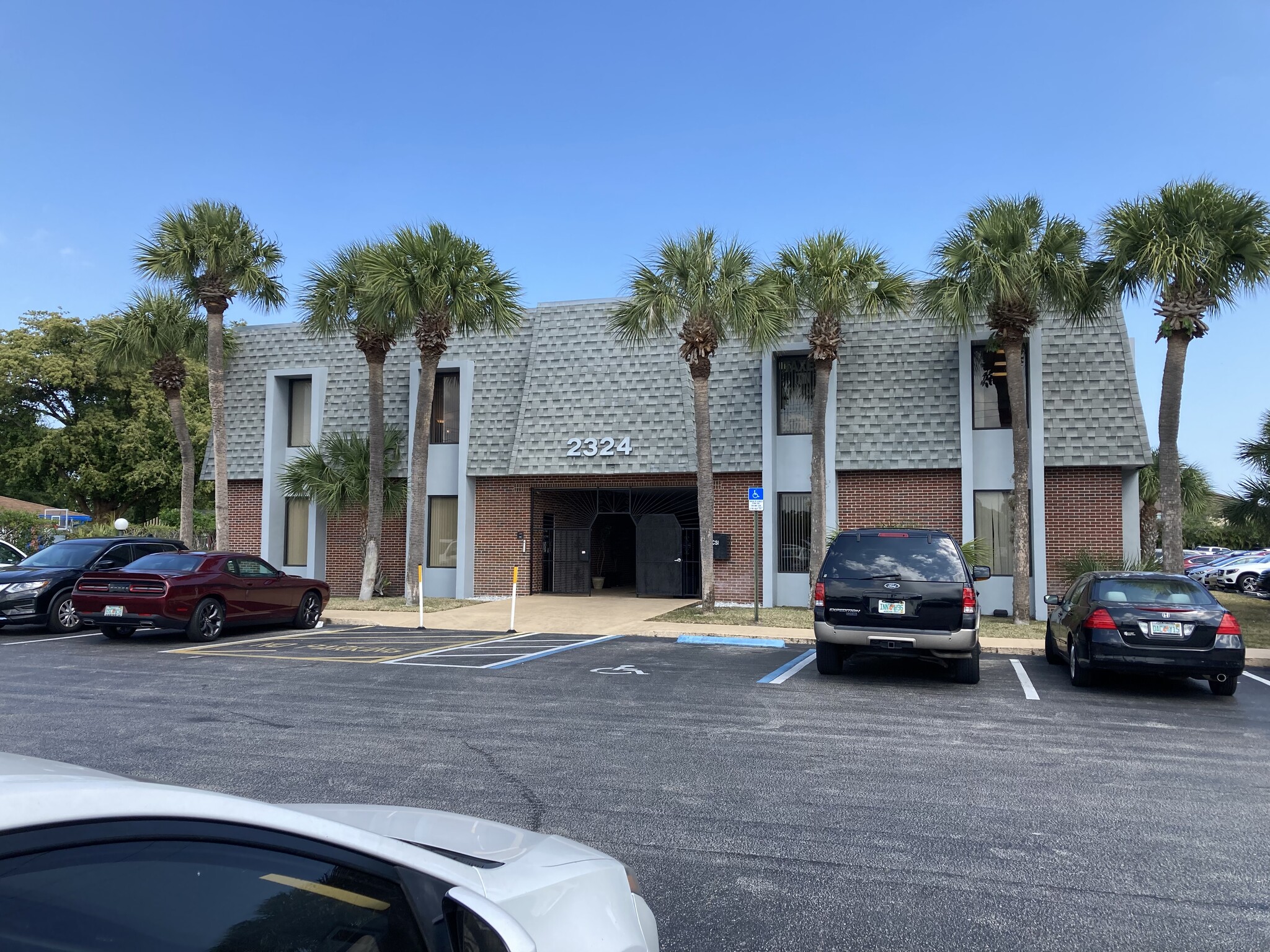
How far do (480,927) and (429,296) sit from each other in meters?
19.3

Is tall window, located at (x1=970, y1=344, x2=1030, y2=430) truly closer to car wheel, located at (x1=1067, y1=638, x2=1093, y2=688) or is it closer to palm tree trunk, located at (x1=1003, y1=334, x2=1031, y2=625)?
palm tree trunk, located at (x1=1003, y1=334, x2=1031, y2=625)

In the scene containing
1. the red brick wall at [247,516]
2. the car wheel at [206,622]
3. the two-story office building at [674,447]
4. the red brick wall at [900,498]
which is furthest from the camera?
the red brick wall at [247,516]

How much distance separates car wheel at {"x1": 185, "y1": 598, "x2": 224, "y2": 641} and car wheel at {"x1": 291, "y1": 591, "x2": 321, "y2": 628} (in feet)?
6.85

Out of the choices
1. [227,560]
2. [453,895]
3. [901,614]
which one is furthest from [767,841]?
[227,560]

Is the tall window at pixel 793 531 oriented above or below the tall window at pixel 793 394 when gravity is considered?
below

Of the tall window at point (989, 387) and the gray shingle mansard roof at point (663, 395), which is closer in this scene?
the gray shingle mansard roof at point (663, 395)

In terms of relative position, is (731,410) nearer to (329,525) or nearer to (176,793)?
Result: (329,525)

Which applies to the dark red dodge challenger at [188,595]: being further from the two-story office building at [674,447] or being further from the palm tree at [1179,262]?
the palm tree at [1179,262]

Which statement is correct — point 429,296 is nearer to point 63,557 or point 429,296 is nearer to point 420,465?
point 420,465

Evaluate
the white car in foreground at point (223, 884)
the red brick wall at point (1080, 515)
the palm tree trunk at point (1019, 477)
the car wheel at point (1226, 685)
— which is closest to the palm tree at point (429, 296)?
the palm tree trunk at point (1019, 477)

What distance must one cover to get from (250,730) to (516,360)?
1691 cm

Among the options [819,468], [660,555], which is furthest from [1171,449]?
[660,555]

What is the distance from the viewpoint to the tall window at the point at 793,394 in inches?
856

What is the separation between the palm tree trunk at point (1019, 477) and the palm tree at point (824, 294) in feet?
7.88
